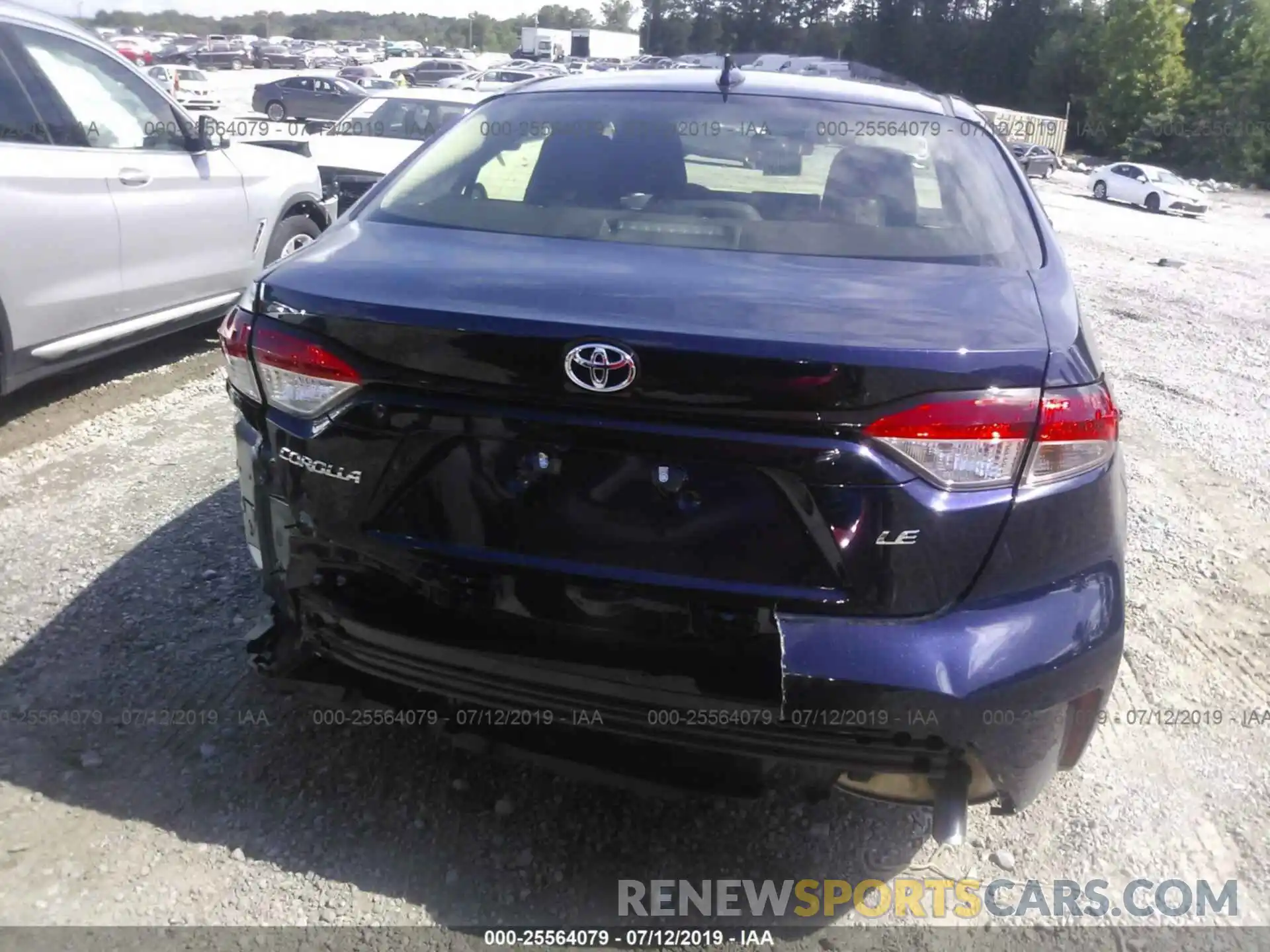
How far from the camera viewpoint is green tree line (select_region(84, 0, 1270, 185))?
4888 cm

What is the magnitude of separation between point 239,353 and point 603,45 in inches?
3093

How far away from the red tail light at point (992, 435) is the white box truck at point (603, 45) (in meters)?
74.3

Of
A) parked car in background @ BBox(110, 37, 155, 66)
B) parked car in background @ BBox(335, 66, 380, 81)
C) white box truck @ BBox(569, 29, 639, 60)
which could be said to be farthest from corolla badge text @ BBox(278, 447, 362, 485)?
white box truck @ BBox(569, 29, 639, 60)

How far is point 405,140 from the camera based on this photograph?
9.91 meters

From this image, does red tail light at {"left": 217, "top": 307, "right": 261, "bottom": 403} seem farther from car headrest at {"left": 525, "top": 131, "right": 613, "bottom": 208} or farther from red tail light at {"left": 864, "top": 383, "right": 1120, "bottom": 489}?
red tail light at {"left": 864, "top": 383, "right": 1120, "bottom": 489}

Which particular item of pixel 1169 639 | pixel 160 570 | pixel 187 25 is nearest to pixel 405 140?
pixel 160 570

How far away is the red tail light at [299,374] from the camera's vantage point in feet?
7.08

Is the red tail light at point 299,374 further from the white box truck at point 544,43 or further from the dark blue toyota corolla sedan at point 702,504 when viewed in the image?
the white box truck at point 544,43

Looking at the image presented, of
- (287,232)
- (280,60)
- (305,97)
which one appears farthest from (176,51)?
(287,232)

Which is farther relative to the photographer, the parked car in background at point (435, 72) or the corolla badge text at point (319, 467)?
the parked car in background at point (435, 72)

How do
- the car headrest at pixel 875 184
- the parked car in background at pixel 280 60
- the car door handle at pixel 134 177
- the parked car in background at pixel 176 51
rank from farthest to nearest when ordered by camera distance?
the parked car in background at pixel 280 60
the parked car in background at pixel 176 51
the car door handle at pixel 134 177
the car headrest at pixel 875 184

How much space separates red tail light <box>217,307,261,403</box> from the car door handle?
325 cm

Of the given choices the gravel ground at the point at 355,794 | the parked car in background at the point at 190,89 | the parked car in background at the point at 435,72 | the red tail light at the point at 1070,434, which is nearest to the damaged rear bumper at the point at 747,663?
the red tail light at the point at 1070,434

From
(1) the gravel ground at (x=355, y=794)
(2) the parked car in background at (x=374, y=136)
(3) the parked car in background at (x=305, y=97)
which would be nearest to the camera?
(1) the gravel ground at (x=355, y=794)
